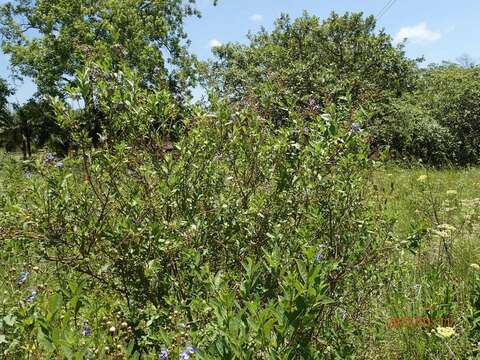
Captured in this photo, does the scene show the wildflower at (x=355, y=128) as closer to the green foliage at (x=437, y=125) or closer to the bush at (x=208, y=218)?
the bush at (x=208, y=218)

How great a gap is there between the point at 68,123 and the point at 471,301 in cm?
276

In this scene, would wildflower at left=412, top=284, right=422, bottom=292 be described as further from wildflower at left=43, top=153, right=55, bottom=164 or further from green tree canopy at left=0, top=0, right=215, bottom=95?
green tree canopy at left=0, top=0, right=215, bottom=95

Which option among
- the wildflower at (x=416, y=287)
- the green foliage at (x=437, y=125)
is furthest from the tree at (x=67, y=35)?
the wildflower at (x=416, y=287)

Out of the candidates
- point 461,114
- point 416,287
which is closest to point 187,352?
point 416,287

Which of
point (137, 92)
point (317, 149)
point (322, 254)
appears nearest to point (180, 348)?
point (322, 254)

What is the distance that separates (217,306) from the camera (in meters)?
1.63

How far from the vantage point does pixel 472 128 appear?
14367 millimetres

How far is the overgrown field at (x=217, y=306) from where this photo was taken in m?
1.56

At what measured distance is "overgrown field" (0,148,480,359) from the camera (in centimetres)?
156

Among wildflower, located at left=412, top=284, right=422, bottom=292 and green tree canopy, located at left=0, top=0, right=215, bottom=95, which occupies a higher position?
green tree canopy, located at left=0, top=0, right=215, bottom=95

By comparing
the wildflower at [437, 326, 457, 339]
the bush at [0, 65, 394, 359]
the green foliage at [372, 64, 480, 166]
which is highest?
the green foliage at [372, 64, 480, 166]

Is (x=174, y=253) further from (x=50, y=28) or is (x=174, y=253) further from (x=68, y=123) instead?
(x=50, y=28)

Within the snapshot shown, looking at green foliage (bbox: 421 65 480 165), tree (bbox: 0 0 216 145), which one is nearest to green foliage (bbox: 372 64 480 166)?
green foliage (bbox: 421 65 480 165)

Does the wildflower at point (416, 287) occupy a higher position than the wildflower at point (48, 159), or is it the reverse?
the wildflower at point (48, 159)
